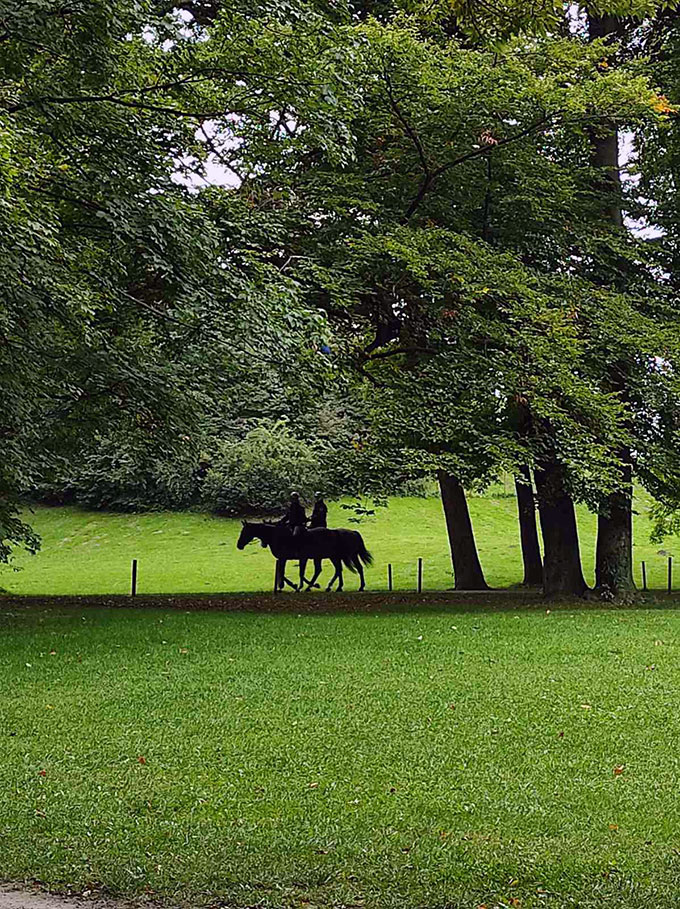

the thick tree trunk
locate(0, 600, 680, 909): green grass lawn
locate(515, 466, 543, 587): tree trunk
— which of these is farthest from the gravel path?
locate(515, 466, 543, 587): tree trunk

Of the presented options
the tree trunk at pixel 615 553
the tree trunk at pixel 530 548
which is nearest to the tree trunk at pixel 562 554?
the tree trunk at pixel 615 553

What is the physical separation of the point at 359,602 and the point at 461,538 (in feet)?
14.7

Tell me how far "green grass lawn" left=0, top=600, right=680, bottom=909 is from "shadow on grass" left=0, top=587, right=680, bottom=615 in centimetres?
559

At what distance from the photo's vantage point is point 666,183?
69.4 feet

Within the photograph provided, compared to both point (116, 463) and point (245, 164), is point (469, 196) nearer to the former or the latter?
point (245, 164)

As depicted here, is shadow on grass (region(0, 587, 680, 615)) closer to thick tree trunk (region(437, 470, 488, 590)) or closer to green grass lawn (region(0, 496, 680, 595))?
thick tree trunk (region(437, 470, 488, 590))

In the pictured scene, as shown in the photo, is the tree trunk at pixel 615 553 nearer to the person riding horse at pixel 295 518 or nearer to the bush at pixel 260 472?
the person riding horse at pixel 295 518

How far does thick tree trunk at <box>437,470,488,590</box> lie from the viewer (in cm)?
2500

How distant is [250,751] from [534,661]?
18.1 feet

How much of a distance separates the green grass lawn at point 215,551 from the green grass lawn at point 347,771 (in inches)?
681

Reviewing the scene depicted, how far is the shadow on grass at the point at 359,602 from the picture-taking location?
20.2m

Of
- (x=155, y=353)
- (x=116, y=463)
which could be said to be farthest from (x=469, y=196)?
(x=116, y=463)

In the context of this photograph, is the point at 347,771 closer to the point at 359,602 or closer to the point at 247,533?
the point at 359,602

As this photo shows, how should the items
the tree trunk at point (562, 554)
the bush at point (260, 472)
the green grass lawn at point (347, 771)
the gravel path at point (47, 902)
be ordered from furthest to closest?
the bush at point (260, 472) < the tree trunk at point (562, 554) < the green grass lawn at point (347, 771) < the gravel path at point (47, 902)
